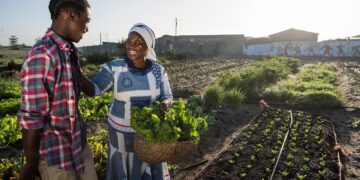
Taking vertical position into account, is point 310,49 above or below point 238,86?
above

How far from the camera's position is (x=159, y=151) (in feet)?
8.21

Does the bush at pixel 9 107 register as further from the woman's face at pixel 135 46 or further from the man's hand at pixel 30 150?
the man's hand at pixel 30 150

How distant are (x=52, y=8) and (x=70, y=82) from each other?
47 centimetres

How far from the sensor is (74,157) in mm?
2082

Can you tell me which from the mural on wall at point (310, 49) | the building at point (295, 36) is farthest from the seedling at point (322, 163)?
the building at point (295, 36)

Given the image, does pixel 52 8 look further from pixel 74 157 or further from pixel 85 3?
pixel 74 157

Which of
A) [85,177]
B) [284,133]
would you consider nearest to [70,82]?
[85,177]

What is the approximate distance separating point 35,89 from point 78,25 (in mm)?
501

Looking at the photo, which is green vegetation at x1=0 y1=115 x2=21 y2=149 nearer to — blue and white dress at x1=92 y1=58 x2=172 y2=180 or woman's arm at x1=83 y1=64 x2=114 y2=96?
blue and white dress at x1=92 y1=58 x2=172 y2=180

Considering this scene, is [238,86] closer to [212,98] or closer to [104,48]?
[212,98]

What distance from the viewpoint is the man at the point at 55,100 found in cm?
183

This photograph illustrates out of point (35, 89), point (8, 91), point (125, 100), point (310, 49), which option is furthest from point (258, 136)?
point (310, 49)

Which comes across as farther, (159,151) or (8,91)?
(8,91)

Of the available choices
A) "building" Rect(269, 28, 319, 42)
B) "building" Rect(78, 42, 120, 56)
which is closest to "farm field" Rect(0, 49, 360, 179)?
"building" Rect(78, 42, 120, 56)
